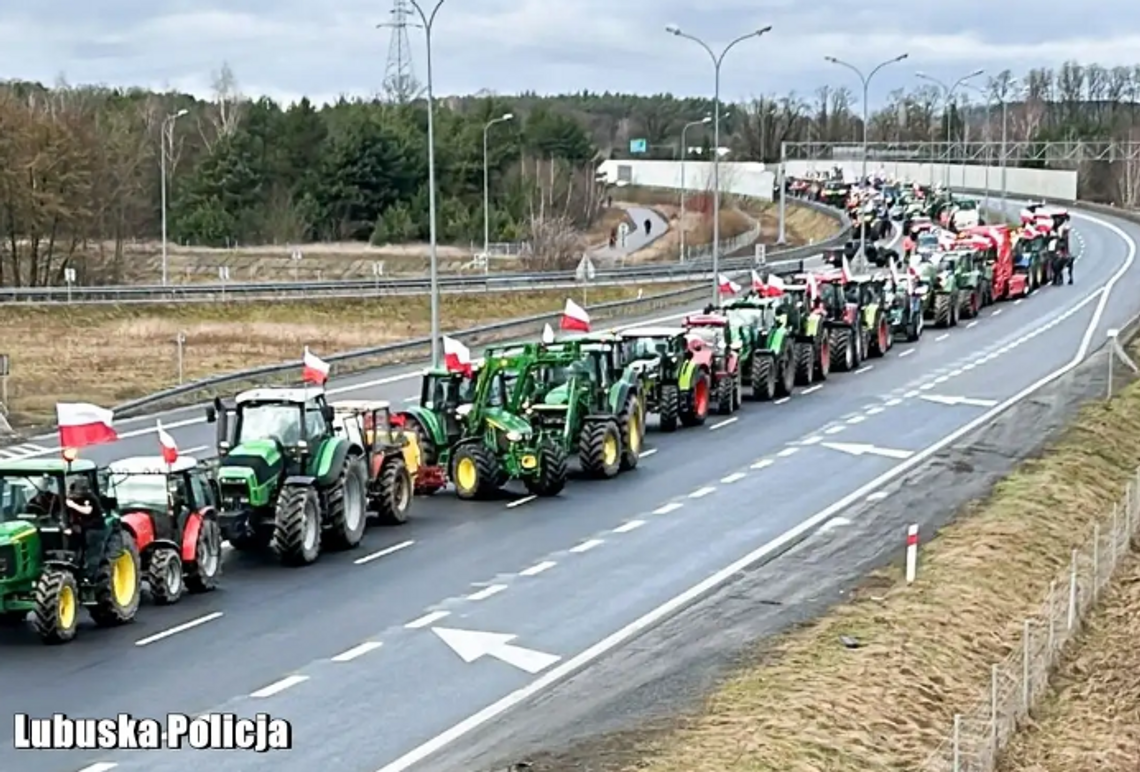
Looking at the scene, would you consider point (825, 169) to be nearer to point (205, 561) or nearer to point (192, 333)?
point (192, 333)

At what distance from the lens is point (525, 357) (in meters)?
31.1

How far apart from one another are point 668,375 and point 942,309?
2513 cm

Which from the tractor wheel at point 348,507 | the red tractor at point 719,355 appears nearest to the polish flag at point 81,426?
the tractor wheel at point 348,507

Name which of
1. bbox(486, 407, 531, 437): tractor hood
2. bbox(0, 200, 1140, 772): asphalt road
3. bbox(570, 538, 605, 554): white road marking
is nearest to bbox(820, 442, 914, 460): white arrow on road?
bbox(0, 200, 1140, 772): asphalt road

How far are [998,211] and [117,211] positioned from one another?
59.3 meters

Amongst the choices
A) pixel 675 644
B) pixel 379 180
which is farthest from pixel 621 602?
pixel 379 180

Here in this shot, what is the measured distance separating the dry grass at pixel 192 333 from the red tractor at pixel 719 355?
15.0 metres

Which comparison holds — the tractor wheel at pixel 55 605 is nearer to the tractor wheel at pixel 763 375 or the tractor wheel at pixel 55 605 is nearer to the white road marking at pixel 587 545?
the white road marking at pixel 587 545

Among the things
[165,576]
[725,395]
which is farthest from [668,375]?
[165,576]

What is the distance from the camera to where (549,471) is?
30.2 meters

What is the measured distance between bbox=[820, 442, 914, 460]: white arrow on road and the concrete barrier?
100104 millimetres

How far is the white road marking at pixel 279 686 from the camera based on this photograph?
60.7 ft

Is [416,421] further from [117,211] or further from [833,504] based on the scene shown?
[117,211]

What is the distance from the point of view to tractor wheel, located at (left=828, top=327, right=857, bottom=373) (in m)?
49.1
